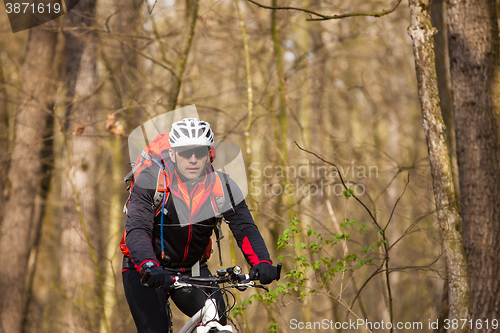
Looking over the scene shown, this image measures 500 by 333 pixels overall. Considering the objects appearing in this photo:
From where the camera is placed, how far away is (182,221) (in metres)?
3.26

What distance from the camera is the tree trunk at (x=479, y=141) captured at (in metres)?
4.82

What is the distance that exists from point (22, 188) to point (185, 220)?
7.57 meters

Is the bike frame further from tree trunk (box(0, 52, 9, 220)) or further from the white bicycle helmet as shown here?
tree trunk (box(0, 52, 9, 220))

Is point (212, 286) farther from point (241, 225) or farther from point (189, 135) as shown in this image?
point (189, 135)

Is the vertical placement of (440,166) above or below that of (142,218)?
above

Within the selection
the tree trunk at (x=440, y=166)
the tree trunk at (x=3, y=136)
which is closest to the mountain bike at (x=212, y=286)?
the tree trunk at (x=440, y=166)

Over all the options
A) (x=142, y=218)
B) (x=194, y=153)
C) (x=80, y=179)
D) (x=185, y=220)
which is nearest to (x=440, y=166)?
(x=194, y=153)

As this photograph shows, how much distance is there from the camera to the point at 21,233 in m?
9.81

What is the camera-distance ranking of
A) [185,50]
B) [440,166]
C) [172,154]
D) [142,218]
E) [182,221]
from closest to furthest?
1. [142,218]
2. [182,221]
3. [172,154]
4. [440,166]
5. [185,50]

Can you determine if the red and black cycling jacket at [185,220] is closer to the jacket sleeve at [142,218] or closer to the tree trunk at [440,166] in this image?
the jacket sleeve at [142,218]

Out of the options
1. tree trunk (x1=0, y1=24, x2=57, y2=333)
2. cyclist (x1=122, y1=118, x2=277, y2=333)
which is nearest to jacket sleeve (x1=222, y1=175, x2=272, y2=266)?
cyclist (x1=122, y1=118, x2=277, y2=333)

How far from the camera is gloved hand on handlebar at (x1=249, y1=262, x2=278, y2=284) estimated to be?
9.93 feet

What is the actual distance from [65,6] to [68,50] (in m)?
1.02

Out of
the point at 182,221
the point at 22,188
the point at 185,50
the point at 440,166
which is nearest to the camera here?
the point at 182,221
